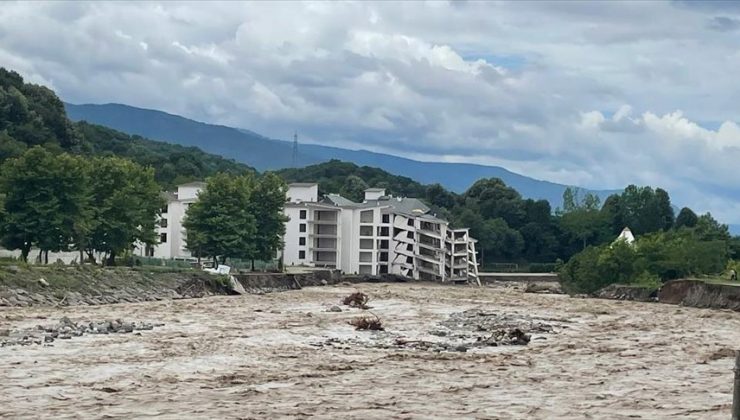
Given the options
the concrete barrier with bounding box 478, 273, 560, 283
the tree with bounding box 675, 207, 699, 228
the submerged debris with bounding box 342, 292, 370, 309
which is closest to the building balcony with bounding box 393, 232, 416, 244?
the concrete barrier with bounding box 478, 273, 560, 283

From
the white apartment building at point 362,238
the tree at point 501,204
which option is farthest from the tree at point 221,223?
the tree at point 501,204

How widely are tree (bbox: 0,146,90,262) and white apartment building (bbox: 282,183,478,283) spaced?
192 feet

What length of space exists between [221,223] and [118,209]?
18.6 metres

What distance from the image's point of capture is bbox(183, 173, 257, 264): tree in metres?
100

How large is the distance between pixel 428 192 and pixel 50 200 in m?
117

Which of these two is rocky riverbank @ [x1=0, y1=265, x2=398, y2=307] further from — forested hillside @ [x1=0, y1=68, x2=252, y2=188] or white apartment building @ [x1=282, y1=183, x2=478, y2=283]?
white apartment building @ [x1=282, y1=183, x2=478, y2=283]

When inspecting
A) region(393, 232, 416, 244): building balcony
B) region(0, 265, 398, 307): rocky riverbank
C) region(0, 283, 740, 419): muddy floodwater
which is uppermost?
region(393, 232, 416, 244): building balcony

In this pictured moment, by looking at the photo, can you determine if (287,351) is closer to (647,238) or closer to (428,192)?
(647,238)

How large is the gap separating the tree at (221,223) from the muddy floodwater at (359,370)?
159 ft

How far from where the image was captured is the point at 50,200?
244 ft

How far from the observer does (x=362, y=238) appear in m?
138

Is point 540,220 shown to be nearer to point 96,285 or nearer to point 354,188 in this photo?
point 354,188

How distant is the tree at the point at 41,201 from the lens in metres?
73.9

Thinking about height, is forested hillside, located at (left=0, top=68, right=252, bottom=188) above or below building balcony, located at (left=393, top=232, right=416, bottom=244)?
above
